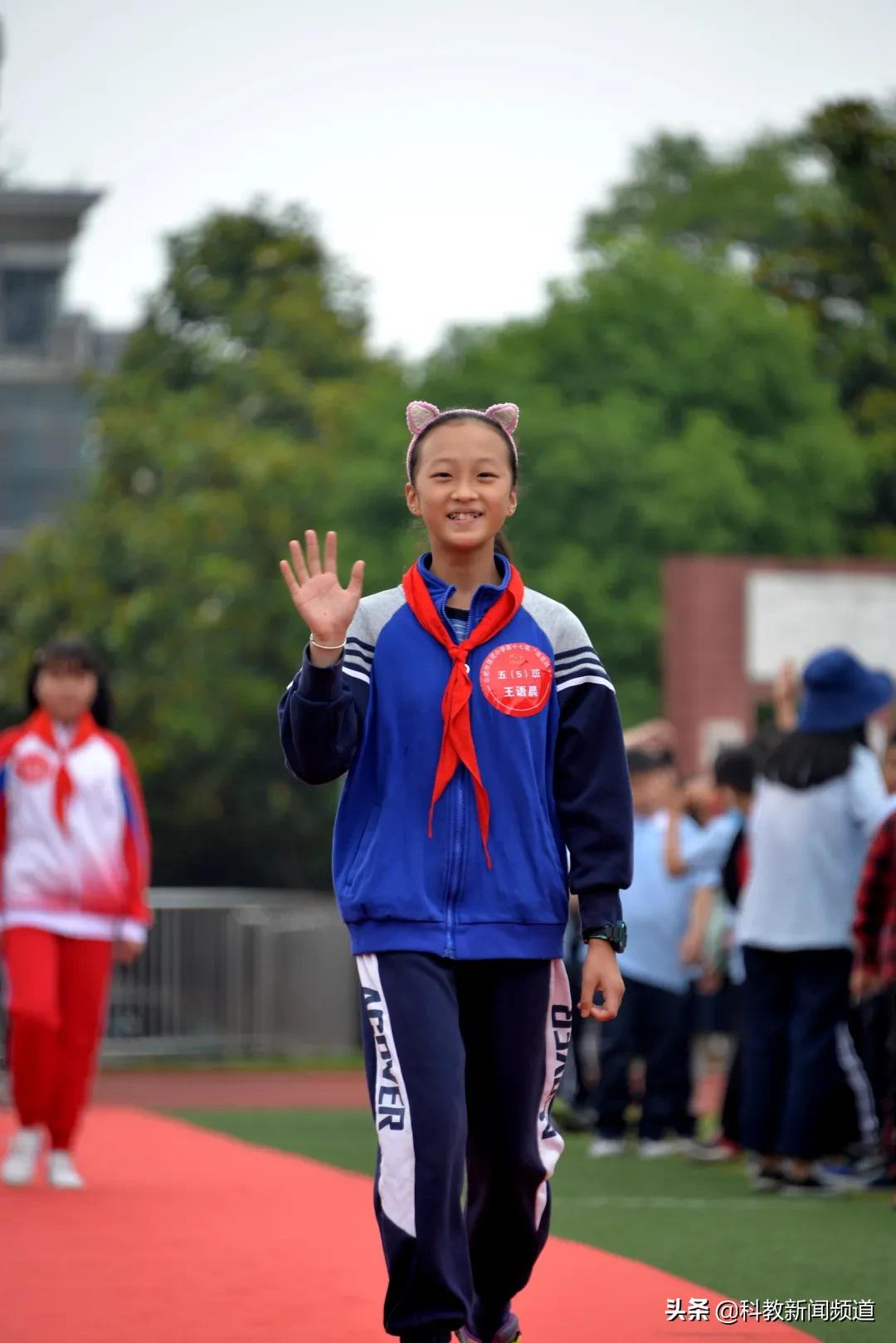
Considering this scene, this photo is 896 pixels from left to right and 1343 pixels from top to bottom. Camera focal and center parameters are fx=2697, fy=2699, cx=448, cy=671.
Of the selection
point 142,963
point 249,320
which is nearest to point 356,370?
point 249,320

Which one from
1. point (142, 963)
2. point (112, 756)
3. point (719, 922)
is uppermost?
point (112, 756)

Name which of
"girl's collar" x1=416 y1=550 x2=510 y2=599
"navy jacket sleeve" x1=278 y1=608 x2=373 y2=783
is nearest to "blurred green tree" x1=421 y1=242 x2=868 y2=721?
"girl's collar" x1=416 y1=550 x2=510 y2=599

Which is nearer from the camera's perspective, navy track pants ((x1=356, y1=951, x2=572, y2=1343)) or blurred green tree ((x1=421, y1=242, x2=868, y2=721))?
navy track pants ((x1=356, y1=951, x2=572, y2=1343))

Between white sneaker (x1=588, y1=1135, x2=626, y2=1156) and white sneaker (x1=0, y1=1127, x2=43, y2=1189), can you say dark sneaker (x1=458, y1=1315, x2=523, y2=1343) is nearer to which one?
white sneaker (x1=0, y1=1127, x2=43, y2=1189)

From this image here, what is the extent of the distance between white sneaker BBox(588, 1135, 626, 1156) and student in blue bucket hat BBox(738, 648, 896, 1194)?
2.49 metres

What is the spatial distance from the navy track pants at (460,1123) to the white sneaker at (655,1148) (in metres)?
7.32

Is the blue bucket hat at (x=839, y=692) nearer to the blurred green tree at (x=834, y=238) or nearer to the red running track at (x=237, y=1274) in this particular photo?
the red running track at (x=237, y=1274)

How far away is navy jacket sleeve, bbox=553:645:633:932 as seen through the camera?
18.0ft

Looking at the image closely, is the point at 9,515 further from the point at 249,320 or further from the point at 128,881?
the point at 128,881

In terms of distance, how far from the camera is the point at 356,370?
1756 inches

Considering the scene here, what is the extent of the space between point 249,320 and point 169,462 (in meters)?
6.69

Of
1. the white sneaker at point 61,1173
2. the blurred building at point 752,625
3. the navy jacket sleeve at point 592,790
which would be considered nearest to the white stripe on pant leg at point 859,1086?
the white sneaker at point 61,1173

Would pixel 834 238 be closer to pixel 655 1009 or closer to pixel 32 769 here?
pixel 655 1009

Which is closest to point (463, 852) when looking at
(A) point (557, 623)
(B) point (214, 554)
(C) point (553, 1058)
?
(C) point (553, 1058)
